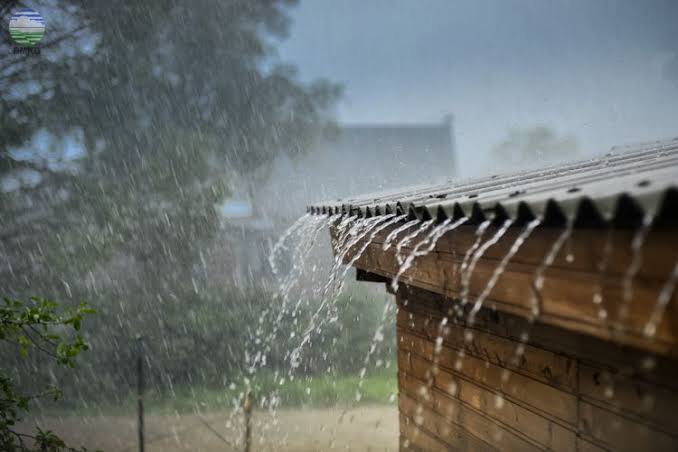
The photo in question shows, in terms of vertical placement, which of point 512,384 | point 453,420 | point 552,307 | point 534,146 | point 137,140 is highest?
point 534,146

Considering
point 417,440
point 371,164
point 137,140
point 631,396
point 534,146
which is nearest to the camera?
point 631,396

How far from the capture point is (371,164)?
31594mm

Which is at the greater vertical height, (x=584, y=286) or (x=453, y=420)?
(x=584, y=286)

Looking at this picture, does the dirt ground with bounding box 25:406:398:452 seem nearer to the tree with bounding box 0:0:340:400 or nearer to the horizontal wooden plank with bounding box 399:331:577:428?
the tree with bounding box 0:0:340:400

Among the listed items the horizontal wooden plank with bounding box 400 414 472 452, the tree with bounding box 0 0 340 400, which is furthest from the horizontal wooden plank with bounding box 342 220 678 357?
the tree with bounding box 0 0 340 400

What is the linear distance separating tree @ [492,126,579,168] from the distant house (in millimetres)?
5216

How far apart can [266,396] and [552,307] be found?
1316 cm

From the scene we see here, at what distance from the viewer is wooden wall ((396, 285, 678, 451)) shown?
1905 millimetres

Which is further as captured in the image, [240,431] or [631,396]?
[240,431]

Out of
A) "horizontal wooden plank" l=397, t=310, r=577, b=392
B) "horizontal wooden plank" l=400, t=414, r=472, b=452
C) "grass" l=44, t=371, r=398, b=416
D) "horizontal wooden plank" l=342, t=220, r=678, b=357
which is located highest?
"horizontal wooden plank" l=342, t=220, r=678, b=357

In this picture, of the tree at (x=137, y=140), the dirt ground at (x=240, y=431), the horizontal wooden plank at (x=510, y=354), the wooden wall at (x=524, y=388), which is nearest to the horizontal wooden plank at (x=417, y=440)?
the wooden wall at (x=524, y=388)

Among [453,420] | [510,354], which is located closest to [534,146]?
[453,420]

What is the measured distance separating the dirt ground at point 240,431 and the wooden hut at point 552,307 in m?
6.52

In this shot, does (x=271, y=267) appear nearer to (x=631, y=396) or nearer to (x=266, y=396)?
(x=266, y=396)
